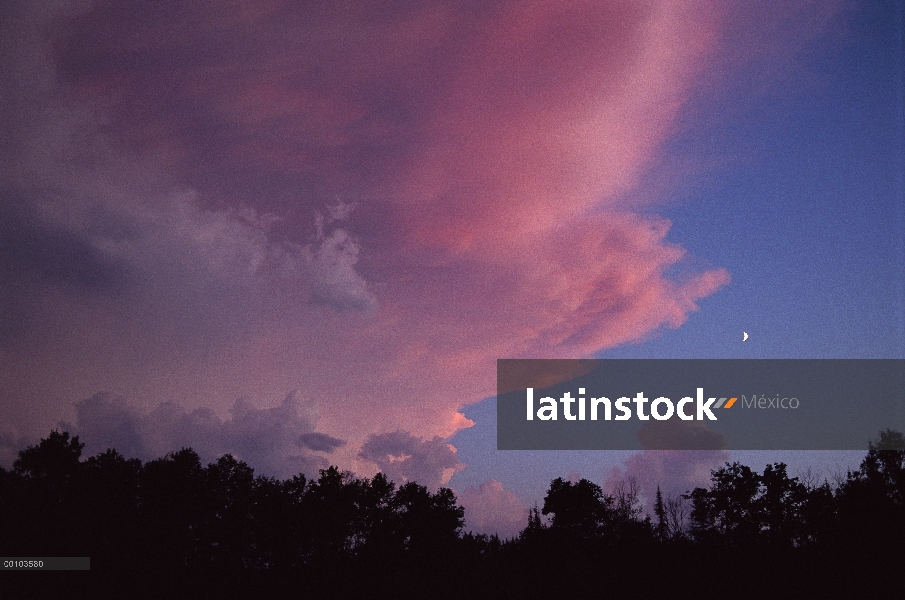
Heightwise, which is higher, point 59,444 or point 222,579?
point 59,444

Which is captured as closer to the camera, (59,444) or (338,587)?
(338,587)

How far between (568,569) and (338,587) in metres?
22.3

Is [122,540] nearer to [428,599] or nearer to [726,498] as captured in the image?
[428,599]

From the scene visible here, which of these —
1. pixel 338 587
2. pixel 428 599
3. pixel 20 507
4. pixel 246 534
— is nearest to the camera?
pixel 428 599

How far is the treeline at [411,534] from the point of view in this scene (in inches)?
2016

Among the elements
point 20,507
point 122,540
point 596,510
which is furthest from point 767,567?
point 20,507

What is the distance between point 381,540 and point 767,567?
210ft

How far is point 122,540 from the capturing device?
256 ft

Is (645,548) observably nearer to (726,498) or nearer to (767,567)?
(767,567)

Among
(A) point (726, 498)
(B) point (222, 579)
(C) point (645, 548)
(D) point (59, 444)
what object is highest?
(D) point (59, 444)

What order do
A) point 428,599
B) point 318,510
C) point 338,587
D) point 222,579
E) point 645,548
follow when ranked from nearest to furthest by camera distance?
point 428,599
point 338,587
point 645,548
point 222,579
point 318,510

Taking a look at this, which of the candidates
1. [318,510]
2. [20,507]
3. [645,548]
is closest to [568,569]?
[645,548]

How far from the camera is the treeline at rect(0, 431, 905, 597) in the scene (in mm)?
51219

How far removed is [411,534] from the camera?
3999 inches
